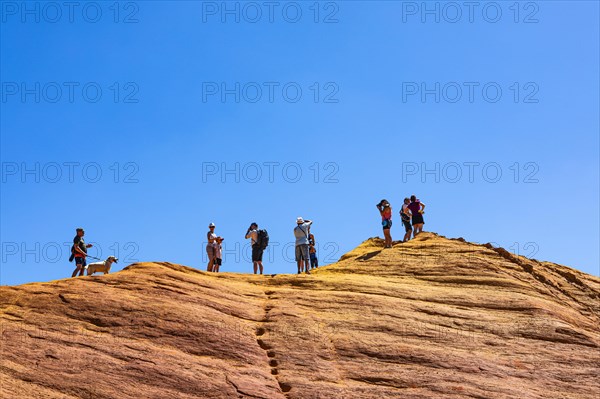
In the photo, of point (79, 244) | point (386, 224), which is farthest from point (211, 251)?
point (386, 224)

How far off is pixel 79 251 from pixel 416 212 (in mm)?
15729

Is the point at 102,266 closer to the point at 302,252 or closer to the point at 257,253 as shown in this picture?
the point at 257,253

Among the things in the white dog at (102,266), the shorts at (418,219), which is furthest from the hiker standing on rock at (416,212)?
the white dog at (102,266)

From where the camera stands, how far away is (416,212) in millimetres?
36750

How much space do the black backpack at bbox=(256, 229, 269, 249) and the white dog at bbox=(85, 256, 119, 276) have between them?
19.5 feet

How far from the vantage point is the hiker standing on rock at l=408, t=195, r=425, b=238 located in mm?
36344

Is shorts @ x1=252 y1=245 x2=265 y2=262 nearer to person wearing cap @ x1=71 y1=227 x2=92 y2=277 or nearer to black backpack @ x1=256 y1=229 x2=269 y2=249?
black backpack @ x1=256 y1=229 x2=269 y2=249

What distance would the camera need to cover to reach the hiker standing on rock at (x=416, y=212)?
36344mm

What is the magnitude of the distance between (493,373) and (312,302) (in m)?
6.61

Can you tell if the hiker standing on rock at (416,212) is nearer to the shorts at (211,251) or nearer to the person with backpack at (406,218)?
the person with backpack at (406,218)

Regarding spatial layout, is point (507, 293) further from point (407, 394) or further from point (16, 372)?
point (16, 372)

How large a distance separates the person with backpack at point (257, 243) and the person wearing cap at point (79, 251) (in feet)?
22.7

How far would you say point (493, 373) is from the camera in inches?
966

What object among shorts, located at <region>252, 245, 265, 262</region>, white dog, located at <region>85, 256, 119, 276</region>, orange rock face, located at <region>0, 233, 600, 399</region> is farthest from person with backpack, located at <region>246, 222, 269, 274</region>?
white dog, located at <region>85, 256, 119, 276</region>
